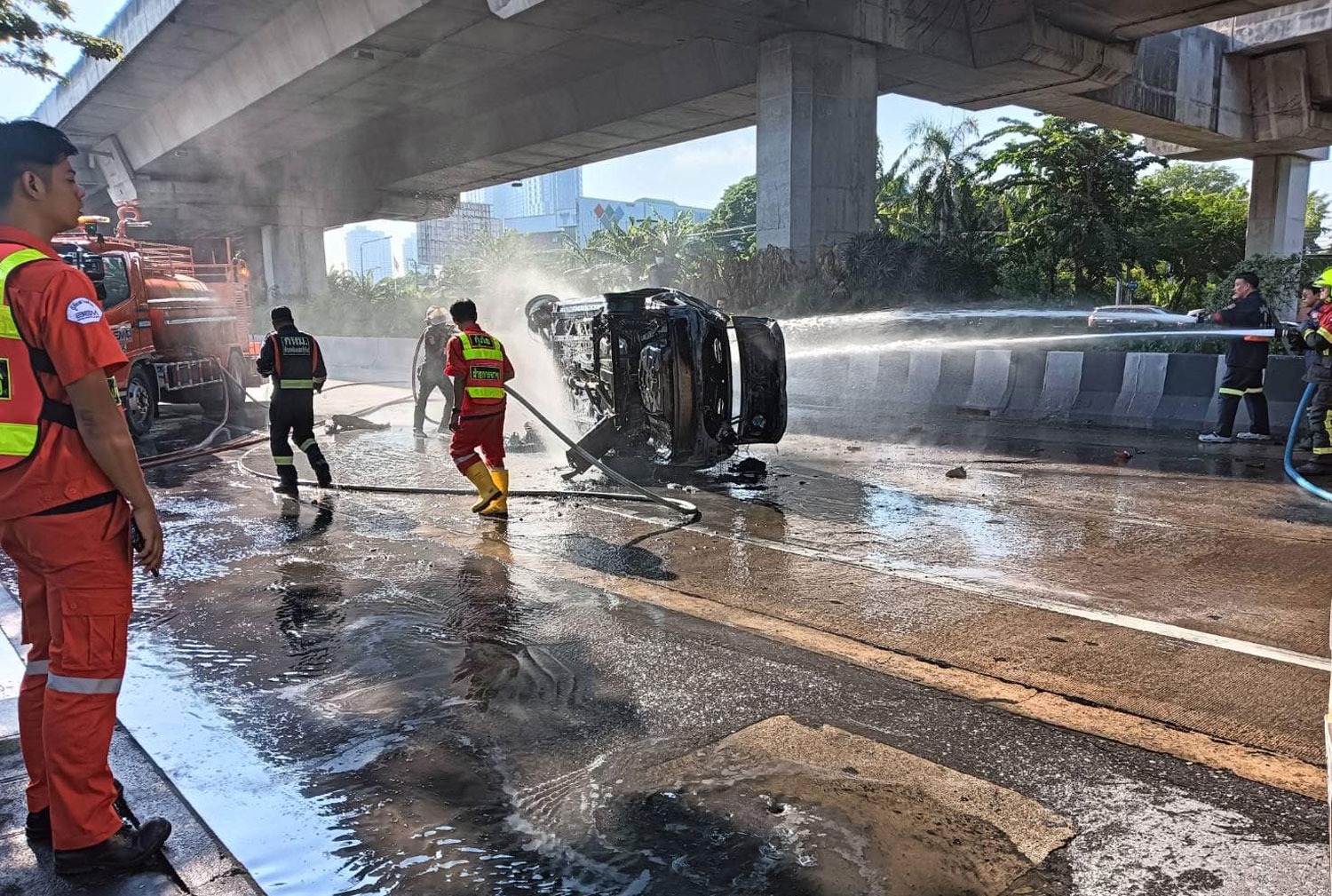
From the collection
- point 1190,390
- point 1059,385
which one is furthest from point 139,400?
point 1190,390

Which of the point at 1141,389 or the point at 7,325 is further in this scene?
the point at 1141,389

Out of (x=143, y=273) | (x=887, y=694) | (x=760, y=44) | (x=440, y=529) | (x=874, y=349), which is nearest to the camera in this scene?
(x=887, y=694)

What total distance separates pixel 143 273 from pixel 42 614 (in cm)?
1184

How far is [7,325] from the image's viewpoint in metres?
2.35

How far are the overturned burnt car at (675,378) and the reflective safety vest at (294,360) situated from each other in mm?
2340

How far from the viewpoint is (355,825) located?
8.81ft

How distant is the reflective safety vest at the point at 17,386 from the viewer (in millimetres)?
2352

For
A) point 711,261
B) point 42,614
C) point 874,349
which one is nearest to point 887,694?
point 42,614

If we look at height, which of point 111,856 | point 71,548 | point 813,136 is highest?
point 813,136

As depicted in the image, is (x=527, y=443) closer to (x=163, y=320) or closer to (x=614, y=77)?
(x=163, y=320)

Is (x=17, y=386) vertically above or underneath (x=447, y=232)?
underneath

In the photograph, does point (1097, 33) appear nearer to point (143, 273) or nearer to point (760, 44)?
point (760, 44)

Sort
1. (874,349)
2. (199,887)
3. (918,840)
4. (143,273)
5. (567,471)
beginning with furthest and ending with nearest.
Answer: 1. (874,349)
2. (143,273)
3. (567,471)
4. (918,840)
5. (199,887)

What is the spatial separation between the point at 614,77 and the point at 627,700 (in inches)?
793
